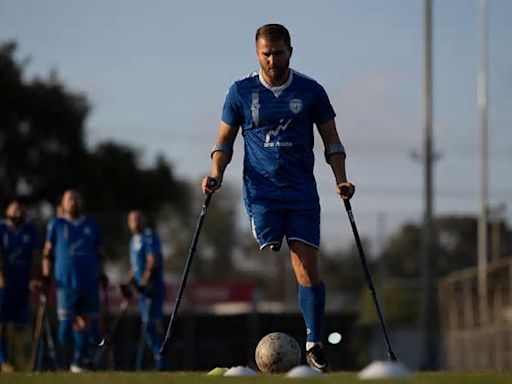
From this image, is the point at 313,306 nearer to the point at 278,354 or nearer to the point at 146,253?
the point at 278,354

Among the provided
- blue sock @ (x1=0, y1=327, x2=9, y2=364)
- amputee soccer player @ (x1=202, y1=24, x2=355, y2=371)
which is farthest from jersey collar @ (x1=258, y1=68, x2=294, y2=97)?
blue sock @ (x1=0, y1=327, x2=9, y2=364)

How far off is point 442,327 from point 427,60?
285 inches

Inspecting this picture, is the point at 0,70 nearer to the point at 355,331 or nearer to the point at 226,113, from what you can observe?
the point at 355,331

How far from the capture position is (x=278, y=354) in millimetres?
13648

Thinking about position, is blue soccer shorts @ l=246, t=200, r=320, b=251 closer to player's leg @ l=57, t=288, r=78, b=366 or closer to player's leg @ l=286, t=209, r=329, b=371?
player's leg @ l=286, t=209, r=329, b=371

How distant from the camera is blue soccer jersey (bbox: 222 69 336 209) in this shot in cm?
1347

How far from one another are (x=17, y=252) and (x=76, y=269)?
1.19 meters

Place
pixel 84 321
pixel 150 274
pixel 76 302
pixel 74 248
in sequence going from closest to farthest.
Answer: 1. pixel 74 248
2. pixel 76 302
3. pixel 84 321
4. pixel 150 274

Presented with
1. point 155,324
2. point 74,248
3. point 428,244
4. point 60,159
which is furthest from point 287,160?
point 60,159

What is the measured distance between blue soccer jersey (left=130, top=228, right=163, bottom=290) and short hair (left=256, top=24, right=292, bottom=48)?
1277 centimetres

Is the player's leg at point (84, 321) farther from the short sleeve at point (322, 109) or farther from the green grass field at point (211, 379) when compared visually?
the green grass field at point (211, 379)

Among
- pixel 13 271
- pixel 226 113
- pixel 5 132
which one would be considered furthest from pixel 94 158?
pixel 226 113

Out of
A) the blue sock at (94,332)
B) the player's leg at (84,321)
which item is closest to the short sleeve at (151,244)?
the blue sock at (94,332)

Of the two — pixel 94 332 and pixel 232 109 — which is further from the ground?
pixel 232 109
